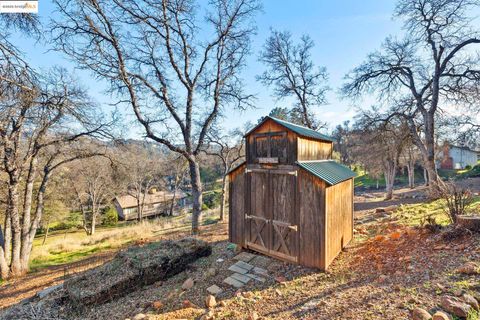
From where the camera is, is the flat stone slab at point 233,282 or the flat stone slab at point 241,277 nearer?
the flat stone slab at point 233,282

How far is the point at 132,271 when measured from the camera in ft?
18.3

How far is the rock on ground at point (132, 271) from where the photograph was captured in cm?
506

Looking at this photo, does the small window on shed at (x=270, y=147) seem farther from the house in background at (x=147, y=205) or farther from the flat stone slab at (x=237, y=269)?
the house in background at (x=147, y=205)

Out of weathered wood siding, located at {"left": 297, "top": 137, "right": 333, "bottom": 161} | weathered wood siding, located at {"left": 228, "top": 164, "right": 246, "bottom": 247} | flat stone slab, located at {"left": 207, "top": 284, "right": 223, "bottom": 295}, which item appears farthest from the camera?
weathered wood siding, located at {"left": 228, "top": 164, "right": 246, "bottom": 247}

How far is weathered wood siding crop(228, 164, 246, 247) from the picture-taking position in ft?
23.1

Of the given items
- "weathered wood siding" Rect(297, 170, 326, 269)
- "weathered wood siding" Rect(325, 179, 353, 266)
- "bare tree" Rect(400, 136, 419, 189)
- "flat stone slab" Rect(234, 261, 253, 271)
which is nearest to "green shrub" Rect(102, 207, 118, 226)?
"flat stone slab" Rect(234, 261, 253, 271)

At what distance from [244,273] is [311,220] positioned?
2333 millimetres

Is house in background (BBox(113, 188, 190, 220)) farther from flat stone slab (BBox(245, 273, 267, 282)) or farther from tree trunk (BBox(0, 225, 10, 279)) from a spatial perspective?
flat stone slab (BBox(245, 273, 267, 282))

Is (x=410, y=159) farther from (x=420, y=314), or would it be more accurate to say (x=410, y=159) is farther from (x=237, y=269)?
(x=420, y=314)

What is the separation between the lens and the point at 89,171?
20.9m

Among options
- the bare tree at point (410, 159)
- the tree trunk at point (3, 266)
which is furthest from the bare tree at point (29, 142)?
the bare tree at point (410, 159)

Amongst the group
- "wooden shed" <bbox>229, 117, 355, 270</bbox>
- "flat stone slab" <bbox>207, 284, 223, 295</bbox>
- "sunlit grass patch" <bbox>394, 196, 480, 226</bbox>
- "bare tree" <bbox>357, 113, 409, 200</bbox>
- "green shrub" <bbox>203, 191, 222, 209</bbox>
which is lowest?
"green shrub" <bbox>203, 191, 222, 209</bbox>

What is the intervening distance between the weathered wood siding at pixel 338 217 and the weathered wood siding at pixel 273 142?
4.54 ft

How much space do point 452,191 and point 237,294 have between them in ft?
24.3
